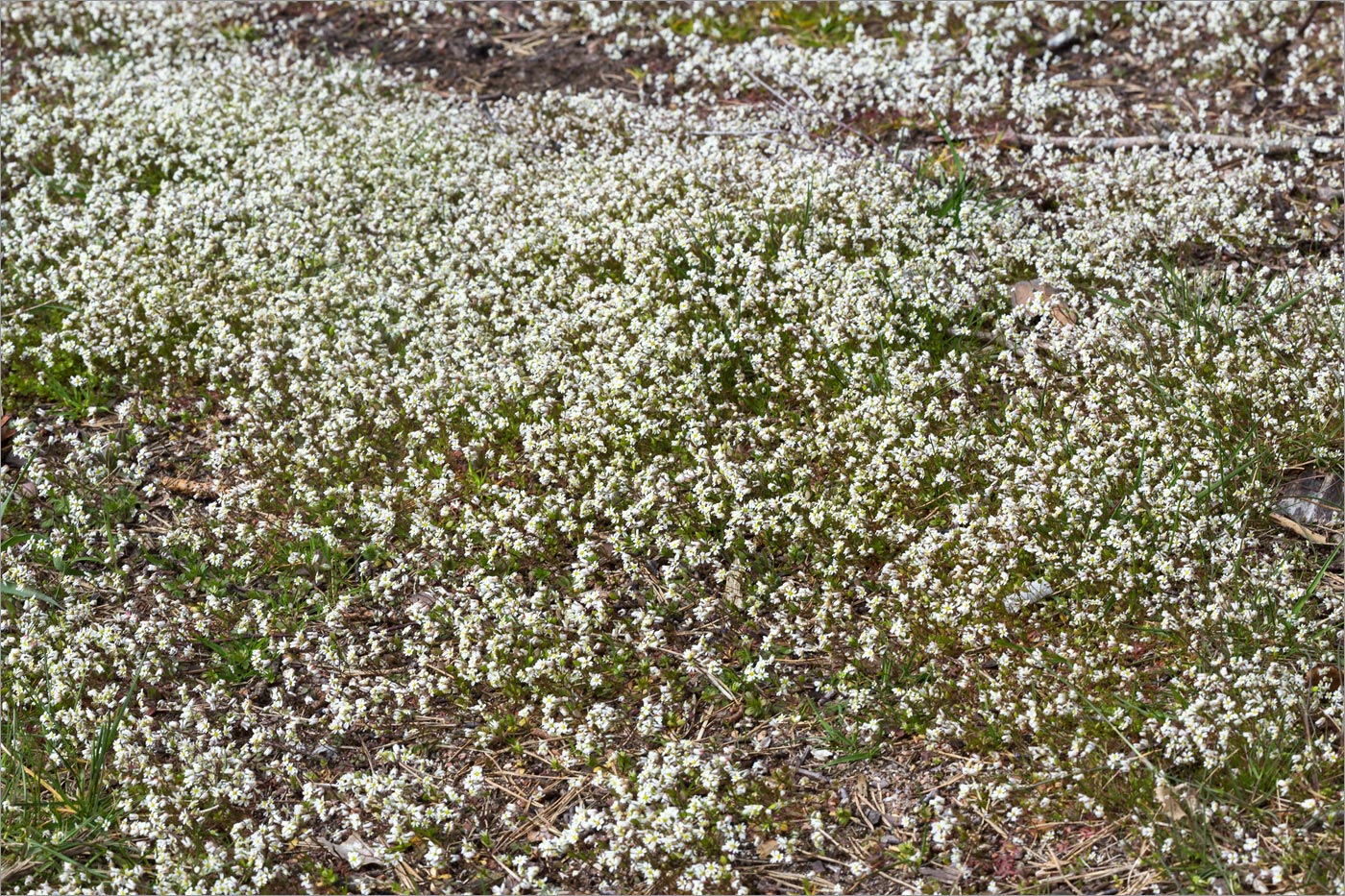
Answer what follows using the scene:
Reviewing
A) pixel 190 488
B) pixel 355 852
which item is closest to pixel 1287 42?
pixel 190 488

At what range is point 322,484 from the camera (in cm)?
608

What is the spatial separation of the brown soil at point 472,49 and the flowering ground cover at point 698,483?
0.95m

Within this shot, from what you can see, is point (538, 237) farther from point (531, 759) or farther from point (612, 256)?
point (531, 759)

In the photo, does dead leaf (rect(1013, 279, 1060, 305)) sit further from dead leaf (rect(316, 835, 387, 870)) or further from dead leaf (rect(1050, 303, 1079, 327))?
dead leaf (rect(316, 835, 387, 870))

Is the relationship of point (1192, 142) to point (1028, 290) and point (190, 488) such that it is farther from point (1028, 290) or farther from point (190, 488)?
point (190, 488)

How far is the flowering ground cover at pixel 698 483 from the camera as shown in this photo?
166 inches

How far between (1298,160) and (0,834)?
8362mm

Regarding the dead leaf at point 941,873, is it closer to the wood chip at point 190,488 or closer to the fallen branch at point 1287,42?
the wood chip at point 190,488

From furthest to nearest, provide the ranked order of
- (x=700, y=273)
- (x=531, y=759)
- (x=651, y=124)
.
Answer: (x=651, y=124) → (x=700, y=273) → (x=531, y=759)

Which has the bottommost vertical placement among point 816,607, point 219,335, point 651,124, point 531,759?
point 531,759

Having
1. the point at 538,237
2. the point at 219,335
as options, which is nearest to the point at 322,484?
the point at 219,335

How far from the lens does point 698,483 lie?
5.42 metres

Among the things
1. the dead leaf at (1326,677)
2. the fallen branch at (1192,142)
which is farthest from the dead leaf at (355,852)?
the fallen branch at (1192,142)

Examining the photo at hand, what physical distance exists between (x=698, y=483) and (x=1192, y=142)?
470 cm
